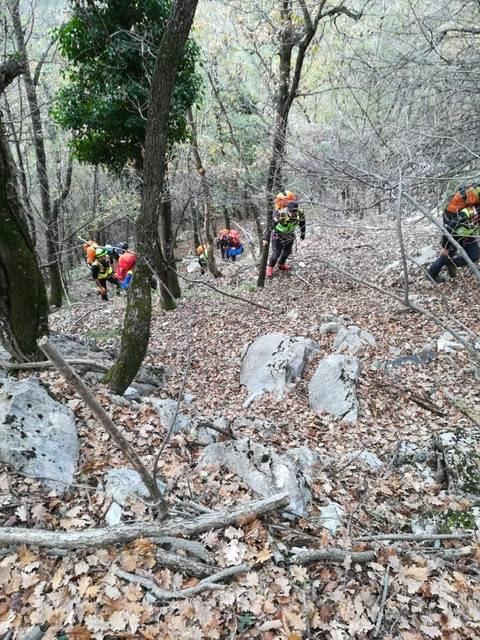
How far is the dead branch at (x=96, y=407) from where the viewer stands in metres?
1.83

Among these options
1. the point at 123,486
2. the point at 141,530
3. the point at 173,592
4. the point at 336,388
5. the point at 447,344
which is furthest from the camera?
the point at 447,344

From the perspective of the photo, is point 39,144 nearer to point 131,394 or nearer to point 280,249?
point 280,249

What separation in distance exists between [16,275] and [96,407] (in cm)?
279

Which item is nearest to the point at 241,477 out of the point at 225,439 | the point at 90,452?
the point at 225,439

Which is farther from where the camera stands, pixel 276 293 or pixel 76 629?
pixel 276 293

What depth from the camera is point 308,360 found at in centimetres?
652

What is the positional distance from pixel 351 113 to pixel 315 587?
11491 mm

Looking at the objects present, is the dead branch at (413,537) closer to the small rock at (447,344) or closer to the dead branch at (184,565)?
the dead branch at (184,565)

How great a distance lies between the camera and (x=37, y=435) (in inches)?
132

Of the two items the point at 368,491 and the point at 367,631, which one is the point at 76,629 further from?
the point at 368,491

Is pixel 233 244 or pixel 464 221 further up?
pixel 464 221

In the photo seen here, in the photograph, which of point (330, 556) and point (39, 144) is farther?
point (39, 144)

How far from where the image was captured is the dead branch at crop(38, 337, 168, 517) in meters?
1.83

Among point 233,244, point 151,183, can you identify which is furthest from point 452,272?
point 233,244
